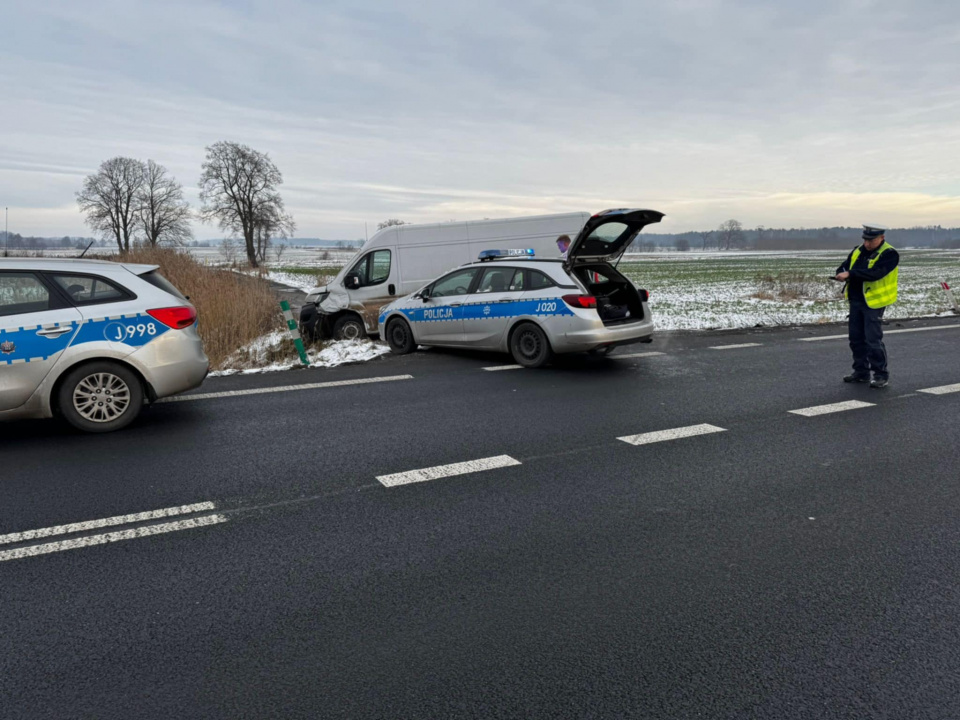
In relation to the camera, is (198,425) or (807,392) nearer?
(198,425)

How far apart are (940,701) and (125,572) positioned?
12.0 feet

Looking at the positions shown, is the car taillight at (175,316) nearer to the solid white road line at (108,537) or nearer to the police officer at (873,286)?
the solid white road line at (108,537)

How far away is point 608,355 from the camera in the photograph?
1123 cm

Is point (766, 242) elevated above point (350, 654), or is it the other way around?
point (766, 242)

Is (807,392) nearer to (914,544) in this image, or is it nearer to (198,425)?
(914,544)

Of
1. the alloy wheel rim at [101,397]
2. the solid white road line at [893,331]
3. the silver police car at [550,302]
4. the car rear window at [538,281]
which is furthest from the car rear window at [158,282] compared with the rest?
the solid white road line at [893,331]

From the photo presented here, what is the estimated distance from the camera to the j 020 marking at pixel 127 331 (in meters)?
6.53

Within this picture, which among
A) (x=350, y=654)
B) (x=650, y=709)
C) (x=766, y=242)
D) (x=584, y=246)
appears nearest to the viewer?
(x=650, y=709)

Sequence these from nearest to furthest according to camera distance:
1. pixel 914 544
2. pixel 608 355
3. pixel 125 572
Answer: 1. pixel 125 572
2. pixel 914 544
3. pixel 608 355

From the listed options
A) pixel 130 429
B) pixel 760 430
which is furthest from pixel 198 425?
pixel 760 430

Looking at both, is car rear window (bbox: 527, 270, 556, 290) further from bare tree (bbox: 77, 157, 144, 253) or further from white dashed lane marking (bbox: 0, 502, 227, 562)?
bare tree (bbox: 77, 157, 144, 253)

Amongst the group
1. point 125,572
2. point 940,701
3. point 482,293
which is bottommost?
point 940,701

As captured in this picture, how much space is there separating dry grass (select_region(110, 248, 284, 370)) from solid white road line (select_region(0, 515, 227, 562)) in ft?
22.1

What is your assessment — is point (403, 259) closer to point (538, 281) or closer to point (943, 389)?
point (538, 281)
